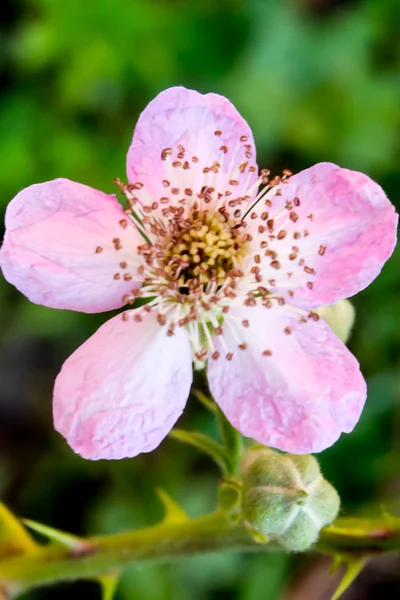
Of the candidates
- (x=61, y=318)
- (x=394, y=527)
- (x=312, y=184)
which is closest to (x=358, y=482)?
(x=61, y=318)

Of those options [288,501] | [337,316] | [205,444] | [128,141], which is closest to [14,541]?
[205,444]

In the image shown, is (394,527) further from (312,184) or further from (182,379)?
(312,184)

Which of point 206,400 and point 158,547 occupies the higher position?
point 206,400

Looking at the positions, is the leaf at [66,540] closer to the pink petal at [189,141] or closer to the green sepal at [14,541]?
the green sepal at [14,541]

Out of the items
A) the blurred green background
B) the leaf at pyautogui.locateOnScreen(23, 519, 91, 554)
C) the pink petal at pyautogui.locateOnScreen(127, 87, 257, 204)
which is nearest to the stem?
the leaf at pyautogui.locateOnScreen(23, 519, 91, 554)

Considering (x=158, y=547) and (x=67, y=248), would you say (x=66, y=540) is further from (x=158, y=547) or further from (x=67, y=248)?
(x=67, y=248)

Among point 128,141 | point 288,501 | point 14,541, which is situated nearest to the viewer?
point 288,501
